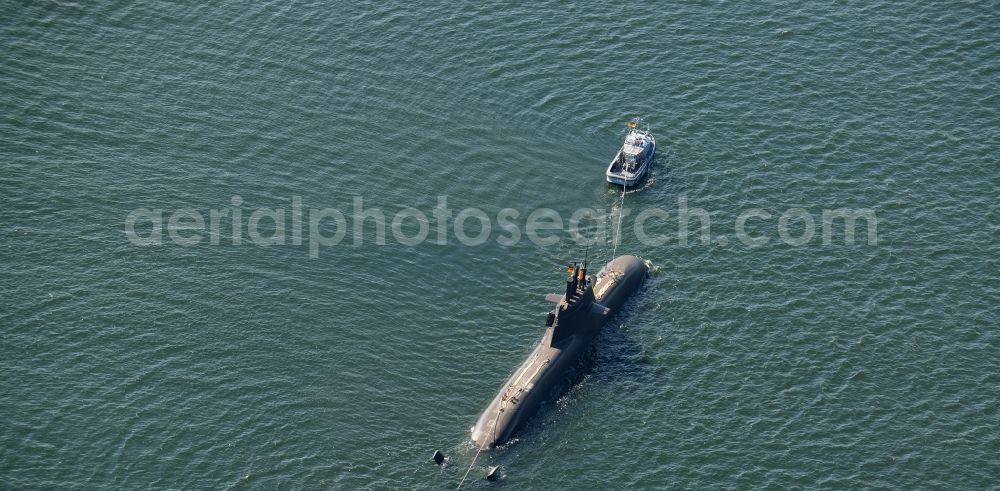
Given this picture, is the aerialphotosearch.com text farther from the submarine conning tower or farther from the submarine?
the submarine conning tower

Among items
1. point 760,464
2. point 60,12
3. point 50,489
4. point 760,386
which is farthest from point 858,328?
point 60,12

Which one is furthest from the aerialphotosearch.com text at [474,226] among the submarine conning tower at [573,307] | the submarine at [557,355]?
the submarine conning tower at [573,307]

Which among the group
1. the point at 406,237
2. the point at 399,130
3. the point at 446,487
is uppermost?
the point at 399,130

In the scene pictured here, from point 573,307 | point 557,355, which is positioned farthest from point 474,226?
point 557,355

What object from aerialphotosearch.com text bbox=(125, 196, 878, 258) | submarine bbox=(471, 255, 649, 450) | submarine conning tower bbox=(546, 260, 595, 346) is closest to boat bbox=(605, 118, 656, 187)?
aerialphotosearch.com text bbox=(125, 196, 878, 258)

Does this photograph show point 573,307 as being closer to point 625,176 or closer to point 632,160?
point 625,176

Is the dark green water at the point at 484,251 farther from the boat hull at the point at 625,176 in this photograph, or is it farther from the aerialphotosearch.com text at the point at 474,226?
the boat hull at the point at 625,176

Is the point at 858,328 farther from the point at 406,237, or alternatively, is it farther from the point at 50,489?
the point at 50,489
